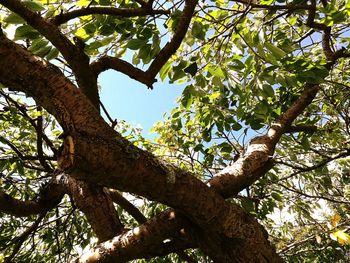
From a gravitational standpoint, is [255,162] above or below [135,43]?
below

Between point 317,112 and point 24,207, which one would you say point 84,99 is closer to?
point 24,207

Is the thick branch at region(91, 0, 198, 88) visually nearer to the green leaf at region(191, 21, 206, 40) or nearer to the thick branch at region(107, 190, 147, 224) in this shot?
the green leaf at region(191, 21, 206, 40)

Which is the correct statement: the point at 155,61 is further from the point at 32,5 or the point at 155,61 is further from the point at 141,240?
the point at 141,240

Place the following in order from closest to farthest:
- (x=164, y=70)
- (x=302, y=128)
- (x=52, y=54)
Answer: (x=52, y=54)
(x=164, y=70)
(x=302, y=128)

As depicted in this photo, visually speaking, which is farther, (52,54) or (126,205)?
(126,205)

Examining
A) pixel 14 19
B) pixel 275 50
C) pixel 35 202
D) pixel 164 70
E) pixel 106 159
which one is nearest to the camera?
pixel 106 159

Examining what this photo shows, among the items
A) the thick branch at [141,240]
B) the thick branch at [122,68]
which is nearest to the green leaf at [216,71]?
the thick branch at [122,68]

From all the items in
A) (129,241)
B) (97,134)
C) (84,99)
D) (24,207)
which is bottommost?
(129,241)

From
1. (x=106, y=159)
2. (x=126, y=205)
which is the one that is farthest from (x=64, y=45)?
(x=126, y=205)

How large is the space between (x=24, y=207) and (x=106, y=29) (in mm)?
1522

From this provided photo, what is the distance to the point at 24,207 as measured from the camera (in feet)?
8.07

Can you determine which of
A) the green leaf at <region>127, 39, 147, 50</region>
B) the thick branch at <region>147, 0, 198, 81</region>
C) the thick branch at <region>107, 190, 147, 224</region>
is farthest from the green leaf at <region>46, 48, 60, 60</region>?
the thick branch at <region>107, 190, 147, 224</region>

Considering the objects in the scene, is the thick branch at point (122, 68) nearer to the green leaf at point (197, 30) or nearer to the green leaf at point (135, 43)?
the green leaf at point (135, 43)

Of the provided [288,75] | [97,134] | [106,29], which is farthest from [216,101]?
[97,134]
